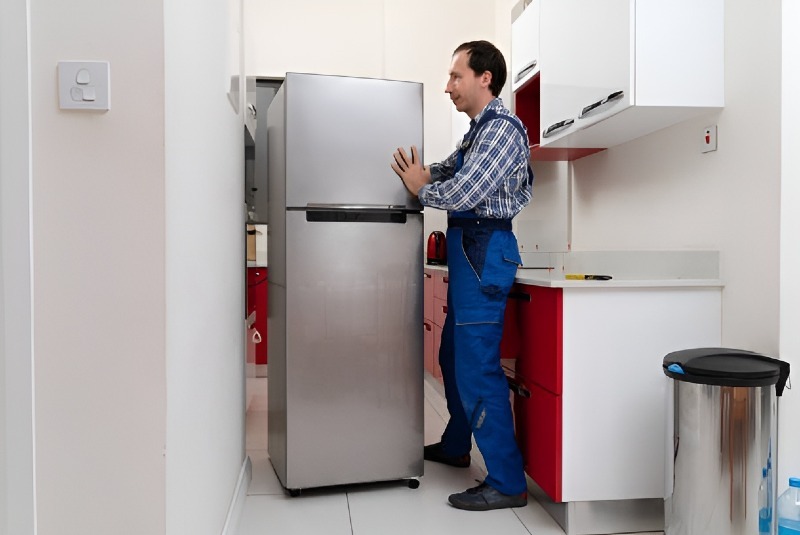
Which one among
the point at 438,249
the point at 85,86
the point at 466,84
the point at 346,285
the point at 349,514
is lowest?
the point at 349,514

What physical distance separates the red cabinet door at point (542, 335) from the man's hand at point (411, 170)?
536 millimetres

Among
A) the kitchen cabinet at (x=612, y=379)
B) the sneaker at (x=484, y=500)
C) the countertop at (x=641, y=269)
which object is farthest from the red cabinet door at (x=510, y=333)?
the sneaker at (x=484, y=500)

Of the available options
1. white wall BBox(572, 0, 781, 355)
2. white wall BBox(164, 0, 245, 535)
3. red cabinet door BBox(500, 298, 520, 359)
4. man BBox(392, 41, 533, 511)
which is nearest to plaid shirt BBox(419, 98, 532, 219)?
man BBox(392, 41, 533, 511)

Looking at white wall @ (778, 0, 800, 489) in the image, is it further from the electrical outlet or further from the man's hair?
the man's hair

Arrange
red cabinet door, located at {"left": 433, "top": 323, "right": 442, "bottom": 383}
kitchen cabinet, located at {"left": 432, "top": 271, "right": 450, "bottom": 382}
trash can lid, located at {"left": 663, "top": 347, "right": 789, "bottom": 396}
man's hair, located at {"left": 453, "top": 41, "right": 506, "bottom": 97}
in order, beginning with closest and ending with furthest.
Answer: trash can lid, located at {"left": 663, "top": 347, "right": 789, "bottom": 396} < man's hair, located at {"left": 453, "top": 41, "right": 506, "bottom": 97} < kitchen cabinet, located at {"left": 432, "top": 271, "right": 450, "bottom": 382} < red cabinet door, located at {"left": 433, "top": 323, "right": 442, "bottom": 383}

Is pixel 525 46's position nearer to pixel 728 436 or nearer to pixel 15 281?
pixel 728 436

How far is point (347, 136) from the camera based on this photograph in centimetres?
252

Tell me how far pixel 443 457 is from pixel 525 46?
2.00 m

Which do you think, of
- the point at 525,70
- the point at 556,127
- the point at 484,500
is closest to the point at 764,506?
the point at 484,500

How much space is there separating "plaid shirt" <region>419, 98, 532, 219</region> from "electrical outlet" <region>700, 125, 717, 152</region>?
605 mm

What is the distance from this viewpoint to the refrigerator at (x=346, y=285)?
250 centimetres

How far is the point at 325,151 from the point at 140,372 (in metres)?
1.43

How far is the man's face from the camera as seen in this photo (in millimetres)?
2625

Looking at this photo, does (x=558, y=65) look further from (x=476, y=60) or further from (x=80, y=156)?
(x=80, y=156)
